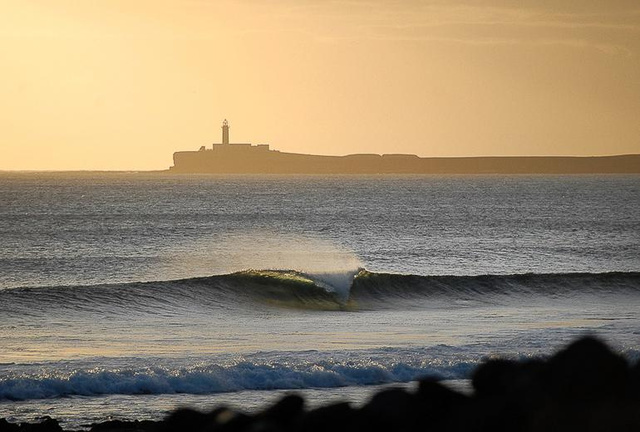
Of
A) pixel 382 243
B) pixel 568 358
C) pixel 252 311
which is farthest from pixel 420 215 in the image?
pixel 568 358

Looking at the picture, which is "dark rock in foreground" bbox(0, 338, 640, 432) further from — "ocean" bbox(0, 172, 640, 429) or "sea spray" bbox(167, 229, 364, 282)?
"sea spray" bbox(167, 229, 364, 282)

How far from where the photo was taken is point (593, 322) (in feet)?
89.6

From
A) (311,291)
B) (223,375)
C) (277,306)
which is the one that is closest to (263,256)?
(311,291)

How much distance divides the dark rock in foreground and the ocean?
24.7 ft

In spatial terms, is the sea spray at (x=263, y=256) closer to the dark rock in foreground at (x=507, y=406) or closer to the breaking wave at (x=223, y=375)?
the breaking wave at (x=223, y=375)

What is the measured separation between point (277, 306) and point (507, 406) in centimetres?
2658

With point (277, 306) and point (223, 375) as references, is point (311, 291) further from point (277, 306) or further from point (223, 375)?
point (223, 375)

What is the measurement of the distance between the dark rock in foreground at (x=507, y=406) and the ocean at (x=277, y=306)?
24.7 feet

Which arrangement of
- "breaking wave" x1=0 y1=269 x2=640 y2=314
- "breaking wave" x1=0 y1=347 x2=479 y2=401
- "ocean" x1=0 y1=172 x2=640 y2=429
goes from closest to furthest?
"breaking wave" x1=0 y1=347 x2=479 y2=401, "ocean" x1=0 y1=172 x2=640 y2=429, "breaking wave" x1=0 y1=269 x2=640 y2=314

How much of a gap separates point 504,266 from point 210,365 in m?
30.8

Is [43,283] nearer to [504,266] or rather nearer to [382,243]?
[504,266]

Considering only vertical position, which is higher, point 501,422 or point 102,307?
point 501,422

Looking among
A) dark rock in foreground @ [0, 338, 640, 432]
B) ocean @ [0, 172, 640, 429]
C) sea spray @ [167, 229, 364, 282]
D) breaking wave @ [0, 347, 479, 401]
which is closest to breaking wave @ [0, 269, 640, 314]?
ocean @ [0, 172, 640, 429]

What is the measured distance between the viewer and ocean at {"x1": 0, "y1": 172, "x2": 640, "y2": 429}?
1828 cm
